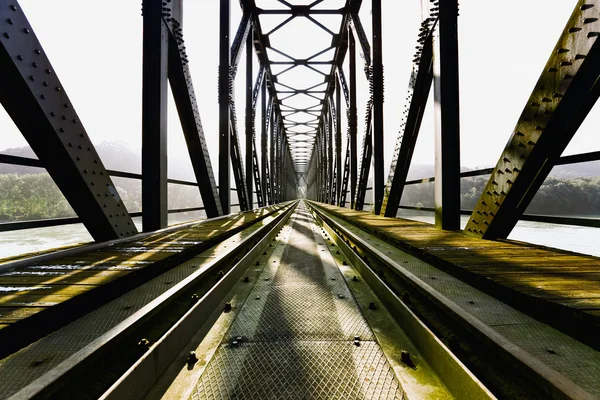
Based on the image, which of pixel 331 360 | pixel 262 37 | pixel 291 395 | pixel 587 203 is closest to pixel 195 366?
pixel 291 395

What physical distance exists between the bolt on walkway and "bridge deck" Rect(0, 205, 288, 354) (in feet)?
1.77

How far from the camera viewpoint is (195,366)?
103 centimetres

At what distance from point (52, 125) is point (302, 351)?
2211 millimetres

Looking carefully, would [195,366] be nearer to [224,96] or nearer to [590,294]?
[590,294]

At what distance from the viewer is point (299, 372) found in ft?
3.33

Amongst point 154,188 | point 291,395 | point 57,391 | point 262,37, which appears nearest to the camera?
point 57,391

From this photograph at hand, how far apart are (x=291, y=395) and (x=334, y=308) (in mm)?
705

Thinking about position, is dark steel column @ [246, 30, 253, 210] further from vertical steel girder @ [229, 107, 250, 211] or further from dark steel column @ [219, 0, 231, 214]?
dark steel column @ [219, 0, 231, 214]

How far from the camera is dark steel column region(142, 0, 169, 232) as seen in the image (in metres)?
3.20

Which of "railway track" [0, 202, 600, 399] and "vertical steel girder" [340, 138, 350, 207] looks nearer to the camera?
"railway track" [0, 202, 600, 399]

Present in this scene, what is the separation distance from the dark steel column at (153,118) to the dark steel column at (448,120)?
3.14 m

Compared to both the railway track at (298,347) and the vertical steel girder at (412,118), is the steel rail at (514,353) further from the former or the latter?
the vertical steel girder at (412,118)

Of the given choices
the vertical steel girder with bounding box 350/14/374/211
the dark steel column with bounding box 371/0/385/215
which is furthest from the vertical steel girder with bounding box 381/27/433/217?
the vertical steel girder with bounding box 350/14/374/211

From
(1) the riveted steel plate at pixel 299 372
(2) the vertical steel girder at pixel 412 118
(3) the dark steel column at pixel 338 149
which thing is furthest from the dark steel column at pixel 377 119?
(3) the dark steel column at pixel 338 149
